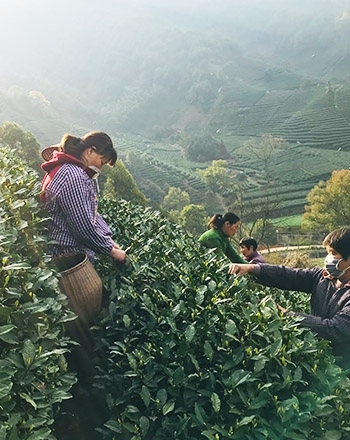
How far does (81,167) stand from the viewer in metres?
2.95

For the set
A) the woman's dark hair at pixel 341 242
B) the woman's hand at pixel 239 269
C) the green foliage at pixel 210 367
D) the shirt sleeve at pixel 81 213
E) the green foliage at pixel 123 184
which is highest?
the shirt sleeve at pixel 81 213

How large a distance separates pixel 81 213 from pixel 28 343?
1.11m

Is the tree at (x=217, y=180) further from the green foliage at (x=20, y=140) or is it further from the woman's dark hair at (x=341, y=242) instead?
the woman's dark hair at (x=341, y=242)

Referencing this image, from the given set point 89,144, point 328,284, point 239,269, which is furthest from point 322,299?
point 89,144

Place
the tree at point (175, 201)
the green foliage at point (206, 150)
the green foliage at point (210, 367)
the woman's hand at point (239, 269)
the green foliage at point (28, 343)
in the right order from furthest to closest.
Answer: the green foliage at point (206, 150) → the tree at point (175, 201) → the woman's hand at point (239, 269) → the green foliage at point (210, 367) → the green foliage at point (28, 343)

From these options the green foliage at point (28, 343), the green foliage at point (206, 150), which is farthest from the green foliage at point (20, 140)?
the green foliage at point (206, 150)

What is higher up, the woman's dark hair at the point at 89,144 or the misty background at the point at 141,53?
the misty background at the point at 141,53

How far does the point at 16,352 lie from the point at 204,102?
115m

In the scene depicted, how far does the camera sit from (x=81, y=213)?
2729 millimetres

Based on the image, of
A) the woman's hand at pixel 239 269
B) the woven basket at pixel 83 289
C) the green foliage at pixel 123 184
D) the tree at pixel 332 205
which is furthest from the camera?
the tree at pixel 332 205

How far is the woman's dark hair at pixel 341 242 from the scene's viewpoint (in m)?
2.70

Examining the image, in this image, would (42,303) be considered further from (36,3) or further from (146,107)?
(36,3)

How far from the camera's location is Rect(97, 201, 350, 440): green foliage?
194 centimetres

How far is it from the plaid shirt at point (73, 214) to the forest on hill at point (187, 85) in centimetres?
4664
